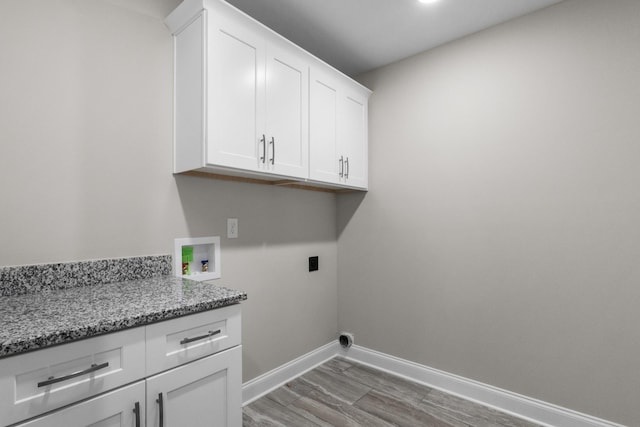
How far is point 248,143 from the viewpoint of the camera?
170 centimetres

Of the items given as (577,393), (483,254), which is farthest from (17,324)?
(577,393)

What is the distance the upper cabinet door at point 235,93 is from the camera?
5.10 ft

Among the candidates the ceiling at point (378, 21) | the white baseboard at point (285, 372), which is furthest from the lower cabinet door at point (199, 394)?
the ceiling at point (378, 21)

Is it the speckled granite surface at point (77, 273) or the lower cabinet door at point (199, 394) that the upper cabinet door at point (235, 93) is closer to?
the speckled granite surface at point (77, 273)

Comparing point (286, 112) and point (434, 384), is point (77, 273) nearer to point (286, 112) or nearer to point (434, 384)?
point (286, 112)

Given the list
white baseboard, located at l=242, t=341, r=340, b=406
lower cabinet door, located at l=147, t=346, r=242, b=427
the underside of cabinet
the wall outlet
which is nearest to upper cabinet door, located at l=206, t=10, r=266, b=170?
the underside of cabinet

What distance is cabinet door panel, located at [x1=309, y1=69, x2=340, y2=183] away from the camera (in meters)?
2.11

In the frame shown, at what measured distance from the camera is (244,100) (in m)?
1.68

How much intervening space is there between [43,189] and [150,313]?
808 mm

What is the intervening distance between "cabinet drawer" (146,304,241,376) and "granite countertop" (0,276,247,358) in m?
0.03

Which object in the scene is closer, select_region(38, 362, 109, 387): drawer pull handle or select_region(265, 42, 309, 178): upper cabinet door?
select_region(38, 362, 109, 387): drawer pull handle

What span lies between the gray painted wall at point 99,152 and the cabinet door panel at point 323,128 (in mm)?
443

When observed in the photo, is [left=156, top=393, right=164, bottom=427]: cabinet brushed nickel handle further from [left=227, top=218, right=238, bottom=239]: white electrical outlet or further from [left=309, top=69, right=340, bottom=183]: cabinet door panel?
[left=309, top=69, right=340, bottom=183]: cabinet door panel

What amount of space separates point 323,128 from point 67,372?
5.97ft
